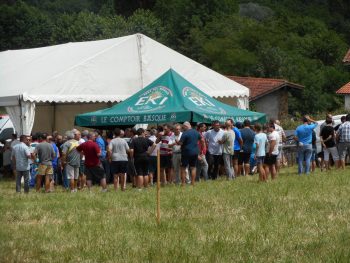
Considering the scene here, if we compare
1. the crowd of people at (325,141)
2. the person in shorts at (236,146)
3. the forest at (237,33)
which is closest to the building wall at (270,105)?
the forest at (237,33)

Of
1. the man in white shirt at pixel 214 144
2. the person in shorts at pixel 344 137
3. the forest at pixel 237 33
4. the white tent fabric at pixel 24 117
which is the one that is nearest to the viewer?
the man in white shirt at pixel 214 144

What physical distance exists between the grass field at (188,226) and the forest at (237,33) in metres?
38.2

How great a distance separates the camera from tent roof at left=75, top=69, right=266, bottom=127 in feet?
80.9

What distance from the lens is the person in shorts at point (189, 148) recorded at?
72.9ft

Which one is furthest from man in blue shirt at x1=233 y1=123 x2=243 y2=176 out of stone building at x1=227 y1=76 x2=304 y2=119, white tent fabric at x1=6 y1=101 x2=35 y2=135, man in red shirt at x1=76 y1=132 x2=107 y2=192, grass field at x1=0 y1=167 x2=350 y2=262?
stone building at x1=227 y1=76 x2=304 y2=119

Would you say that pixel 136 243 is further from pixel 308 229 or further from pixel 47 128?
pixel 47 128

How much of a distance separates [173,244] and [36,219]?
4.25 meters

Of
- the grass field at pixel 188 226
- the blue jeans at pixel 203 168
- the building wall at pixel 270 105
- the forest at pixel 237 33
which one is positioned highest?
the forest at pixel 237 33

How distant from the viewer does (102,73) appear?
2969 centimetres

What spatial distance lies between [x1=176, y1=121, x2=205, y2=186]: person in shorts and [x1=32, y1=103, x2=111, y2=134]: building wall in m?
12.4

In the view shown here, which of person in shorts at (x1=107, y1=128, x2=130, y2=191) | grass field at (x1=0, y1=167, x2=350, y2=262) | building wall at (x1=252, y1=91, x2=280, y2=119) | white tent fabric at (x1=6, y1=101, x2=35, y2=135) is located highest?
building wall at (x1=252, y1=91, x2=280, y2=119)

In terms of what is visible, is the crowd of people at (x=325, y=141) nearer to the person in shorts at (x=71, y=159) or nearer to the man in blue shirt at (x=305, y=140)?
the man in blue shirt at (x=305, y=140)

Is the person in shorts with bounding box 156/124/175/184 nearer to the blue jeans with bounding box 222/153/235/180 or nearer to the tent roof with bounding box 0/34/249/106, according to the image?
the blue jeans with bounding box 222/153/235/180

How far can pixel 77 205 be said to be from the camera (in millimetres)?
17156
